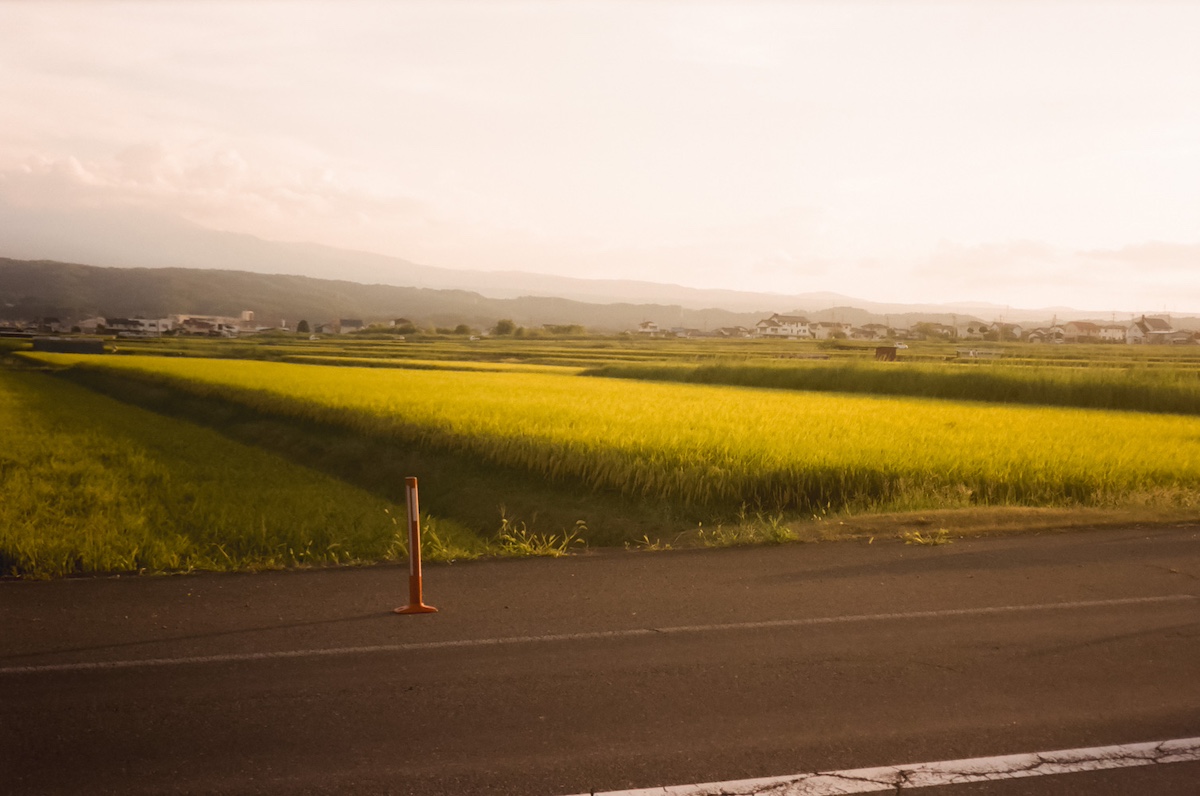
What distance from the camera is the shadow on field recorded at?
13727 millimetres

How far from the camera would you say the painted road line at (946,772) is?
4.27 meters

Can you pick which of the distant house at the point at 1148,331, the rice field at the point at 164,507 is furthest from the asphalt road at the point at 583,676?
the distant house at the point at 1148,331

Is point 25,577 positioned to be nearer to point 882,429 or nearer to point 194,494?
point 194,494

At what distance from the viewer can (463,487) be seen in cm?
1659

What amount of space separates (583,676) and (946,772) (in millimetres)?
2277

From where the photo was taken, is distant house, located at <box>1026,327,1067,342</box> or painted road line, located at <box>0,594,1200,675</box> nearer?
painted road line, located at <box>0,594,1200,675</box>

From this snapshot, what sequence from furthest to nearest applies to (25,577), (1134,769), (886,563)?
1. (886,563)
2. (25,577)
3. (1134,769)

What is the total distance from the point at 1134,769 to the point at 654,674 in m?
2.73

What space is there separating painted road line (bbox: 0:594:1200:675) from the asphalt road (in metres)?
0.03

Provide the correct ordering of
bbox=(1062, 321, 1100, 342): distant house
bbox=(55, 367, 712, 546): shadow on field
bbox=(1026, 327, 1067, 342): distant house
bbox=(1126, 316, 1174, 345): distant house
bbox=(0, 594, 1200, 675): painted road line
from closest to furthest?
bbox=(0, 594, 1200, 675): painted road line
bbox=(55, 367, 712, 546): shadow on field
bbox=(1126, 316, 1174, 345): distant house
bbox=(1026, 327, 1067, 342): distant house
bbox=(1062, 321, 1100, 342): distant house

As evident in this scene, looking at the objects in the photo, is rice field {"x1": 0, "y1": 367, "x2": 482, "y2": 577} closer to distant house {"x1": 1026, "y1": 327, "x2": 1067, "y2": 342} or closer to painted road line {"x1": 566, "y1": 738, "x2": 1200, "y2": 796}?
painted road line {"x1": 566, "y1": 738, "x2": 1200, "y2": 796}

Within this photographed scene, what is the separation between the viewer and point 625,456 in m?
15.1

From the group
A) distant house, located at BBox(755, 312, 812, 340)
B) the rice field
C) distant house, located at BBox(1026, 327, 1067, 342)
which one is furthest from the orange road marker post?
distant house, located at BBox(755, 312, 812, 340)

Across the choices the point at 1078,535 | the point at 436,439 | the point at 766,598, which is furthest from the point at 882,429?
the point at 766,598
